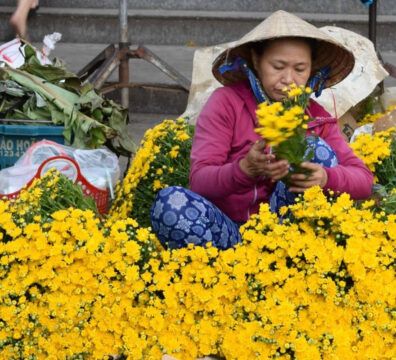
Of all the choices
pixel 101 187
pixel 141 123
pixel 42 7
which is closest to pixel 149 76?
pixel 141 123

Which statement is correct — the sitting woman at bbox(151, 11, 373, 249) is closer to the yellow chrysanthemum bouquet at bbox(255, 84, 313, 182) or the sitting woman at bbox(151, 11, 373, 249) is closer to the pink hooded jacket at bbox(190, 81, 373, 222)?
the pink hooded jacket at bbox(190, 81, 373, 222)

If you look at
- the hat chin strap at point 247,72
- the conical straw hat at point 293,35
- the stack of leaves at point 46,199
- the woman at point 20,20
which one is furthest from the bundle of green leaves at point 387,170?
the woman at point 20,20

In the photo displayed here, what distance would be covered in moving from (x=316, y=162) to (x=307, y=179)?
0.76 ft

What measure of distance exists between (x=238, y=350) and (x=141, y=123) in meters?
3.48

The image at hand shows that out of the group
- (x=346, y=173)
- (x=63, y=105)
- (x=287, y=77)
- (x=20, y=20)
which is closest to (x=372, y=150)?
(x=346, y=173)

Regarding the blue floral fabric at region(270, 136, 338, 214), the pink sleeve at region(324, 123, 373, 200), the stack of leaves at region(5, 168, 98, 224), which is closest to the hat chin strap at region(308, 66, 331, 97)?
the pink sleeve at region(324, 123, 373, 200)

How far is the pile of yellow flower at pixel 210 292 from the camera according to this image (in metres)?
2.28

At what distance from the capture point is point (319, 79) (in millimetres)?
2877

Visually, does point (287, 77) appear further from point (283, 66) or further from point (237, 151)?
point (237, 151)

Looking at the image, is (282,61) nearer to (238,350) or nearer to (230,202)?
(230,202)

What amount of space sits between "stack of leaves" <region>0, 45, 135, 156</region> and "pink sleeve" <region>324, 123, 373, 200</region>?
1.45 m

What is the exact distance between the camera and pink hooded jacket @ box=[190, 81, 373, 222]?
2635mm

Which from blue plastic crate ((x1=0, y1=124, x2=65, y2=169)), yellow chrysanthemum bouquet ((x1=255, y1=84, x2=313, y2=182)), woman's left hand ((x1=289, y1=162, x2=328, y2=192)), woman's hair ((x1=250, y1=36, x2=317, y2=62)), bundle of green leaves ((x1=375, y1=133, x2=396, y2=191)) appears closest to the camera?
→ yellow chrysanthemum bouquet ((x1=255, y1=84, x2=313, y2=182))

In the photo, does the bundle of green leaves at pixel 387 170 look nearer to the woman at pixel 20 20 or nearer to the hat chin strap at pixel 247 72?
the hat chin strap at pixel 247 72
